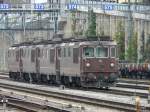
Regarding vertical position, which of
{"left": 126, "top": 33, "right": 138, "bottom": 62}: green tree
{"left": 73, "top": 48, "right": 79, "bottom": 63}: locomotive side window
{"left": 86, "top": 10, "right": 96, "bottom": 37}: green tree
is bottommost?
{"left": 126, "top": 33, "right": 138, "bottom": 62}: green tree

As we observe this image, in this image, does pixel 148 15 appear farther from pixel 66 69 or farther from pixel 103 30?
pixel 66 69

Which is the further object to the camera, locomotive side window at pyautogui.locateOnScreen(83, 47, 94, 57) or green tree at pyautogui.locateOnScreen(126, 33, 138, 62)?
green tree at pyautogui.locateOnScreen(126, 33, 138, 62)

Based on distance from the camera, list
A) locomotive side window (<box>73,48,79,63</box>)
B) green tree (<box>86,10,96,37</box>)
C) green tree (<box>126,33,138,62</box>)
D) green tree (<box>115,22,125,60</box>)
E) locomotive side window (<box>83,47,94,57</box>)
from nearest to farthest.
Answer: locomotive side window (<box>83,47,94,57</box>), locomotive side window (<box>73,48,79,63</box>), green tree (<box>126,33,138,62</box>), green tree (<box>115,22,125,60</box>), green tree (<box>86,10,96,37</box>)

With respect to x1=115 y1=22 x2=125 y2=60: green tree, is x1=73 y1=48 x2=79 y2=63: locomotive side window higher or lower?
higher

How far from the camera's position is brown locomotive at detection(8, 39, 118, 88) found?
1395 inches

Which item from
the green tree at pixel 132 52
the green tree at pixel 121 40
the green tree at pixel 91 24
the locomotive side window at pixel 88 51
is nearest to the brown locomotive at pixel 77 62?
the locomotive side window at pixel 88 51

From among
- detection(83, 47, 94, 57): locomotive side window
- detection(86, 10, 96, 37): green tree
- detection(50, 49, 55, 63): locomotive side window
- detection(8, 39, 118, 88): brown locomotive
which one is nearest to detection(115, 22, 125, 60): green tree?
detection(86, 10, 96, 37): green tree

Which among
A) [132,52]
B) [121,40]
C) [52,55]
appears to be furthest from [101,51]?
[121,40]

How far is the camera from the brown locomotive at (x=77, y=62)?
116ft

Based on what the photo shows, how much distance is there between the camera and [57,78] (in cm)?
4100

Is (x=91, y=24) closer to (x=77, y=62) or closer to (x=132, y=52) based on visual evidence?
(x=132, y=52)

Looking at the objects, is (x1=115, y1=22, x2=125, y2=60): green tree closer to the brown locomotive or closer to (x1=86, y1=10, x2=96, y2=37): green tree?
(x1=86, y1=10, x2=96, y2=37): green tree

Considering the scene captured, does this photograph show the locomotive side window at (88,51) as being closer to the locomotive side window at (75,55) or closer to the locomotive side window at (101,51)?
the locomotive side window at (101,51)

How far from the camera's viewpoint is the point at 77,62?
36125 millimetres
